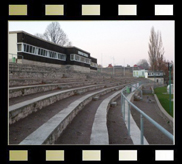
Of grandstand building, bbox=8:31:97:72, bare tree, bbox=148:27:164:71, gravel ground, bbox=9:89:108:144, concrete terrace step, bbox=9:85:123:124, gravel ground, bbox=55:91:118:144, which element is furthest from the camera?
bare tree, bbox=148:27:164:71

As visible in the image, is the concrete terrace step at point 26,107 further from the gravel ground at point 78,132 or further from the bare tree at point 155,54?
the bare tree at point 155,54

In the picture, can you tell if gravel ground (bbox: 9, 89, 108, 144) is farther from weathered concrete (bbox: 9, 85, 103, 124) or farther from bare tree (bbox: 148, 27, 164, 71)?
bare tree (bbox: 148, 27, 164, 71)

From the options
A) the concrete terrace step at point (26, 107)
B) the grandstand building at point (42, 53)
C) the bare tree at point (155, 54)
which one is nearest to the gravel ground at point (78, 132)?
the concrete terrace step at point (26, 107)

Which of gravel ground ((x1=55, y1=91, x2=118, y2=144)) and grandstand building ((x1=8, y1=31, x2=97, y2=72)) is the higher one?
grandstand building ((x1=8, y1=31, x2=97, y2=72))

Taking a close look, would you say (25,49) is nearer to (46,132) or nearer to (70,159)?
(46,132)

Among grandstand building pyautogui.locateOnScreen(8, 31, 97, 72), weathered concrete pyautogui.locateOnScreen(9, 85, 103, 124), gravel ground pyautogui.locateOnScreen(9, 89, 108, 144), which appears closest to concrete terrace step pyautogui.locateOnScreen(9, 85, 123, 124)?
weathered concrete pyautogui.locateOnScreen(9, 85, 103, 124)

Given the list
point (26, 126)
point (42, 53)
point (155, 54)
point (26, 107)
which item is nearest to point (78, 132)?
point (26, 126)

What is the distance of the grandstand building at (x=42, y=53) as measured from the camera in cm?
1848

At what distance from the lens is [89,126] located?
4.61 m

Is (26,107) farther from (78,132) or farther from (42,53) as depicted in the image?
(42,53)

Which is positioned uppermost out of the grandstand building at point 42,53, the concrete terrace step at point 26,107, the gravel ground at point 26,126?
the grandstand building at point 42,53

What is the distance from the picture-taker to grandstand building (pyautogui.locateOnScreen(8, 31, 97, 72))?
18.5m

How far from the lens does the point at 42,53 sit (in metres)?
22.7

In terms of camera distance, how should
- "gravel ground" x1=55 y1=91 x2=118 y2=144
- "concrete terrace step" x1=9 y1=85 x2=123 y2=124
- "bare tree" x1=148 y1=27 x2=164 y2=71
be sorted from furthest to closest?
"bare tree" x1=148 y1=27 x2=164 y2=71 → "concrete terrace step" x1=9 y1=85 x2=123 y2=124 → "gravel ground" x1=55 y1=91 x2=118 y2=144
